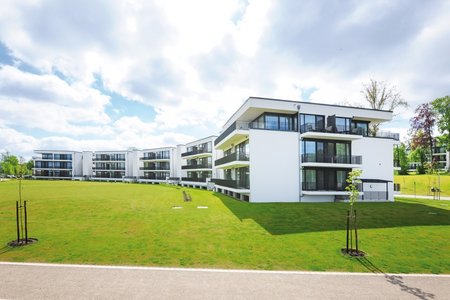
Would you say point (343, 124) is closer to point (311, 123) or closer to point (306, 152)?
point (311, 123)

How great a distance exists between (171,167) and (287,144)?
4690cm

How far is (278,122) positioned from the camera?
27.3 m

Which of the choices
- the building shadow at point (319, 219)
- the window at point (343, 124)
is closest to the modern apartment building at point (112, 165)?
the window at point (343, 124)

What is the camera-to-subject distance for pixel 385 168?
29922 mm

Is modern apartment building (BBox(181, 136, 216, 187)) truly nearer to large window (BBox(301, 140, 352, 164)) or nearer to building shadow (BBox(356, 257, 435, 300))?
large window (BBox(301, 140, 352, 164))

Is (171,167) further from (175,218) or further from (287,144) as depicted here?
(175,218)

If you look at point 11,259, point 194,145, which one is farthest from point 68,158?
point 11,259

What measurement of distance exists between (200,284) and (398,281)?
20.1 ft

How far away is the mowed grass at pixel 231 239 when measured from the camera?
8938 mm

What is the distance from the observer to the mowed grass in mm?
8938

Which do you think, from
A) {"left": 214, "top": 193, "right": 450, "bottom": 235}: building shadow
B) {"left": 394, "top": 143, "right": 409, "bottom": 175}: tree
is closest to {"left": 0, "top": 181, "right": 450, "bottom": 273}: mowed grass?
{"left": 214, "top": 193, "right": 450, "bottom": 235}: building shadow

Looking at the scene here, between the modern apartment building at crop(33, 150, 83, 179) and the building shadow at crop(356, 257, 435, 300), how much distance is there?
329 ft

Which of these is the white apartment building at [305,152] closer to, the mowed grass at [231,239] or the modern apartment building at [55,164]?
the mowed grass at [231,239]

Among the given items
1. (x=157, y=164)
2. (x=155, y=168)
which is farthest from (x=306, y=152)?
(x=155, y=168)
